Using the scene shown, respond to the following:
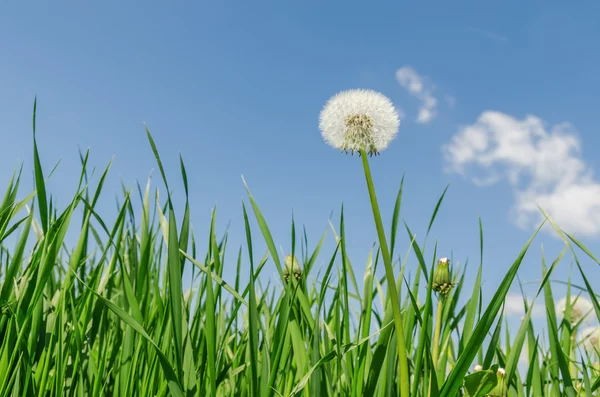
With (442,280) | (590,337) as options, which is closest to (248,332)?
(442,280)

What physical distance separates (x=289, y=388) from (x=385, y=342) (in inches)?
13.7

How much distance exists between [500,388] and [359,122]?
63 cm

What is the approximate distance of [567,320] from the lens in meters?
1.67

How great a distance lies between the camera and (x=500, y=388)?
1.24 meters

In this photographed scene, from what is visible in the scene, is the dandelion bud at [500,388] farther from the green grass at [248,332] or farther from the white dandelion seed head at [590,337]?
the white dandelion seed head at [590,337]

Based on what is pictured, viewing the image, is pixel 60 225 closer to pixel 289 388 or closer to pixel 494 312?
pixel 289 388

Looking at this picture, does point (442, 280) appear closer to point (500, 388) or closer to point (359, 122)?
point (500, 388)

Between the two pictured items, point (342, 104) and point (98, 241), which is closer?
point (342, 104)

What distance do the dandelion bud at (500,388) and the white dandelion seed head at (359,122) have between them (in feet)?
1.74

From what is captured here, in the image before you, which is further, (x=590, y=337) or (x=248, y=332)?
(x=590, y=337)

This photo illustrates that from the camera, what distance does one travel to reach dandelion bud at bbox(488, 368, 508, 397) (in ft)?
4.05

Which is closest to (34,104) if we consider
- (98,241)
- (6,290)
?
(6,290)

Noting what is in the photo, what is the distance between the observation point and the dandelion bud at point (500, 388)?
1.23 meters

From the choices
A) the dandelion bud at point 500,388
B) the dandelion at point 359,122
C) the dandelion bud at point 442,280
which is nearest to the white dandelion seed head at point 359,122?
the dandelion at point 359,122
